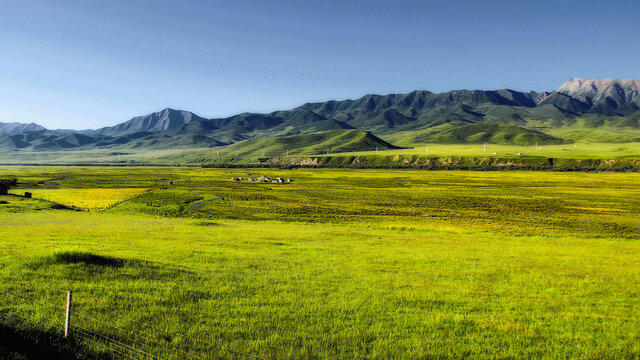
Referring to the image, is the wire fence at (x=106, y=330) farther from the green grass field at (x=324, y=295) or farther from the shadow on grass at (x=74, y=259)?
the shadow on grass at (x=74, y=259)

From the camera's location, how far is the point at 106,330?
11086mm

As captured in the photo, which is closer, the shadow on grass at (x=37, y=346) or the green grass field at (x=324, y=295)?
the shadow on grass at (x=37, y=346)

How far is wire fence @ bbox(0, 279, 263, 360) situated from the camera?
10.2 metres

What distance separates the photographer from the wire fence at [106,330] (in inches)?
401

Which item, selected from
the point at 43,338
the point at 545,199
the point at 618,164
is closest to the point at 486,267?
the point at 43,338

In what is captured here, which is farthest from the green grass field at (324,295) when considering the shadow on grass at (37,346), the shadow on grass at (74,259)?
the shadow on grass at (37,346)

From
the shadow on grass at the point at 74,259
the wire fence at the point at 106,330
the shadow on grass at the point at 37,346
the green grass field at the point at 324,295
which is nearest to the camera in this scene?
the shadow on grass at the point at 37,346

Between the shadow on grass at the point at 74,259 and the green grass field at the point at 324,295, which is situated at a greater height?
the shadow on grass at the point at 74,259

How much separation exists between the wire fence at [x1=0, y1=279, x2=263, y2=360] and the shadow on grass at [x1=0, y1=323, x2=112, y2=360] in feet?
0.60

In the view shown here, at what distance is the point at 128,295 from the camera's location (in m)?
14.2

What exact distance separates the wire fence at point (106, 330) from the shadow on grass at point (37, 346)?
18 cm

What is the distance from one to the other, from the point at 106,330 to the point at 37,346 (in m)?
1.72

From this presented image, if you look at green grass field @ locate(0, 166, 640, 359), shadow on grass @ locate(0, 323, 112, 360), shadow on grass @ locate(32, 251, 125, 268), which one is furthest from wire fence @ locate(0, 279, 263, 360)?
shadow on grass @ locate(32, 251, 125, 268)

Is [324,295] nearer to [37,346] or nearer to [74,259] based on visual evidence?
[37,346]
